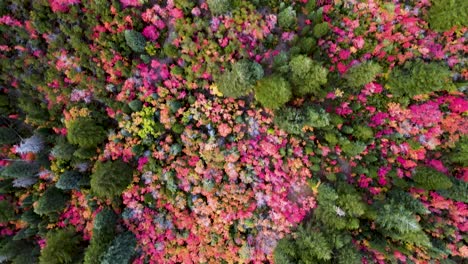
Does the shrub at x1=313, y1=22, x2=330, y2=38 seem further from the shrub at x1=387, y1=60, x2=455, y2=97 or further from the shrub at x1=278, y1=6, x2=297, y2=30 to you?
the shrub at x1=387, y1=60, x2=455, y2=97

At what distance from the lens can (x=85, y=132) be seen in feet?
54.4

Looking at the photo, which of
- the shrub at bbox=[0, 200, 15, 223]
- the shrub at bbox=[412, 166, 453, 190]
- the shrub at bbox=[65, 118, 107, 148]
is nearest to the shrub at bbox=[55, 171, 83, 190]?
the shrub at bbox=[65, 118, 107, 148]

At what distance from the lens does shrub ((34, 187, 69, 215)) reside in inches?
669

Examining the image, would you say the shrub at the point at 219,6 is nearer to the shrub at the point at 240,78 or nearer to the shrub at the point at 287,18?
the shrub at the point at 287,18

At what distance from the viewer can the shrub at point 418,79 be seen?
1602 cm

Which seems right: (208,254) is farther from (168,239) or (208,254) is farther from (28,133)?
(28,133)

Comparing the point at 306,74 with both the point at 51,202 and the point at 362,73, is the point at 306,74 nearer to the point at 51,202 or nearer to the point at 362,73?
the point at 362,73

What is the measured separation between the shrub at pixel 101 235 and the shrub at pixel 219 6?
41.6 feet

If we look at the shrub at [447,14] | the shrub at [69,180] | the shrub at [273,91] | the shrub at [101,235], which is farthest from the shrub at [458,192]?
the shrub at [69,180]

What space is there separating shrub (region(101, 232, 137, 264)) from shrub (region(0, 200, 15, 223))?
676 centimetres

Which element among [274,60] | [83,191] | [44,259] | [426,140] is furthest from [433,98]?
[44,259]

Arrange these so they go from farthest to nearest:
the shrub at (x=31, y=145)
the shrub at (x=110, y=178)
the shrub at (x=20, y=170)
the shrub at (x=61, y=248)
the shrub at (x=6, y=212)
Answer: the shrub at (x=6, y=212) → the shrub at (x=31, y=145) → the shrub at (x=20, y=170) → the shrub at (x=61, y=248) → the shrub at (x=110, y=178)

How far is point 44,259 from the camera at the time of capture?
15688 millimetres

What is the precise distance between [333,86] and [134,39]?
11.5 metres
